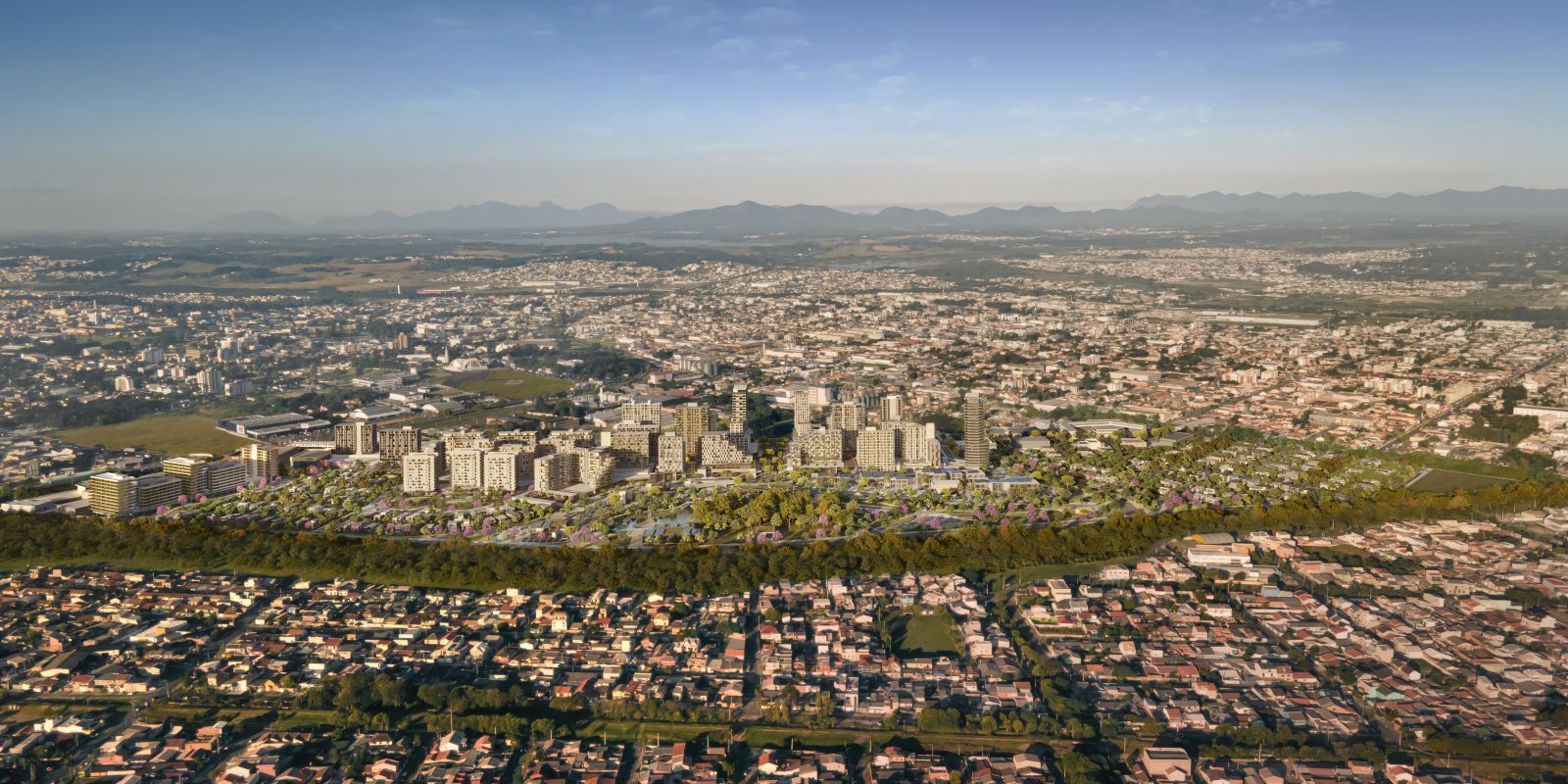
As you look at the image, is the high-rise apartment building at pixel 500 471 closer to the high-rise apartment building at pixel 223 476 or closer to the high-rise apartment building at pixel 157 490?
the high-rise apartment building at pixel 223 476

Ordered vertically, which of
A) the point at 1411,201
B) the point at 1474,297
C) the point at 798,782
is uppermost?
the point at 1411,201

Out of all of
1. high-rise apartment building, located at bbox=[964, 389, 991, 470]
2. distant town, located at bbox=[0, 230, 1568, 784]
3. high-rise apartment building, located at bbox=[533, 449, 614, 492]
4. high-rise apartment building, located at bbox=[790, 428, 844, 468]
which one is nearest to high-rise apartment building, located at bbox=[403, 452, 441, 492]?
distant town, located at bbox=[0, 230, 1568, 784]

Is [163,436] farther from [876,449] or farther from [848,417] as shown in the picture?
[876,449]

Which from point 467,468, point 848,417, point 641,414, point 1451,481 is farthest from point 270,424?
point 1451,481

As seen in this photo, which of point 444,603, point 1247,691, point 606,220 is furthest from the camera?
point 606,220

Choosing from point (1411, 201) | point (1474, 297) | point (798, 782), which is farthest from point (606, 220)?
point (798, 782)

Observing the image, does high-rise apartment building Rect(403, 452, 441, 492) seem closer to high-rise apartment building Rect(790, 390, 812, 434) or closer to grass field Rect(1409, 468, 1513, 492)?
high-rise apartment building Rect(790, 390, 812, 434)

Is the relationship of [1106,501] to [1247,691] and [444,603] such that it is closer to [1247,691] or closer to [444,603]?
[1247,691]
